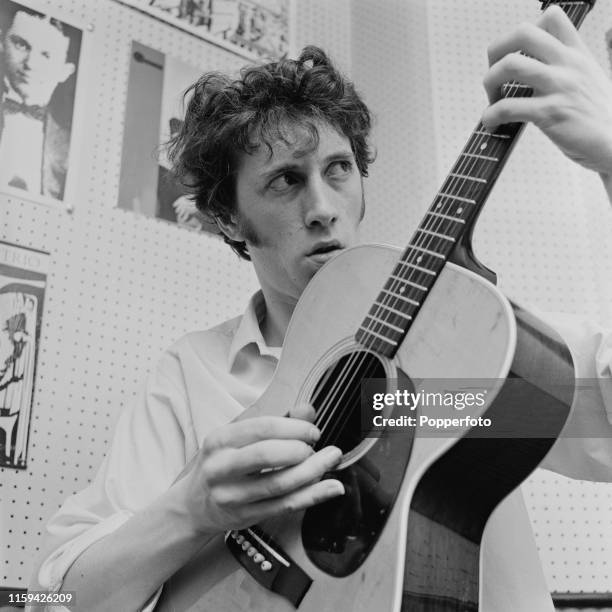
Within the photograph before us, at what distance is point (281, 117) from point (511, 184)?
76 centimetres

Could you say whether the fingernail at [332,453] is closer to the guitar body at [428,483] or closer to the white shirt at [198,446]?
the guitar body at [428,483]

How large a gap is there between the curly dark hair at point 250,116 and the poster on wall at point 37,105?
0.98 ft

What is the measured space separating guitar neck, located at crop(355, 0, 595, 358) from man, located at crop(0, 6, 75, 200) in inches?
40.2

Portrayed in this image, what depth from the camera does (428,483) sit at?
724mm

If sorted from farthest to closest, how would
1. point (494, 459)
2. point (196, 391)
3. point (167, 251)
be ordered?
point (167, 251)
point (196, 391)
point (494, 459)

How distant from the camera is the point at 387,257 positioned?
92cm

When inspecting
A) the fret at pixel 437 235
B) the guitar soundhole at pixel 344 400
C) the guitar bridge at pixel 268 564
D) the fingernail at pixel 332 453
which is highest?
the fret at pixel 437 235

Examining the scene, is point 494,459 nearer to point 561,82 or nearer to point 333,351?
point 333,351

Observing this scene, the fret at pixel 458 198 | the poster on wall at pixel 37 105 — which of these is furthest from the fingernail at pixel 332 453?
the poster on wall at pixel 37 105

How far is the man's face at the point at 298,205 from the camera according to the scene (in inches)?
48.6

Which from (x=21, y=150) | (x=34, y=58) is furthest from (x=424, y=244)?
(x=34, y=58)

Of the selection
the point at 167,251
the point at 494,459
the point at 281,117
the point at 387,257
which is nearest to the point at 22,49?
the point at 167,251

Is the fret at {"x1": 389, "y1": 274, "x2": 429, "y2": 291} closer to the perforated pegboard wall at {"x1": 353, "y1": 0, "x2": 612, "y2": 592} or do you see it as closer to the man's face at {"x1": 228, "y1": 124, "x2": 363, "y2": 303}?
the man's face at {"x1": 228, "y1": 124, "x2": 363, "y2": 303}

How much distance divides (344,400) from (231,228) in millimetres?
758
